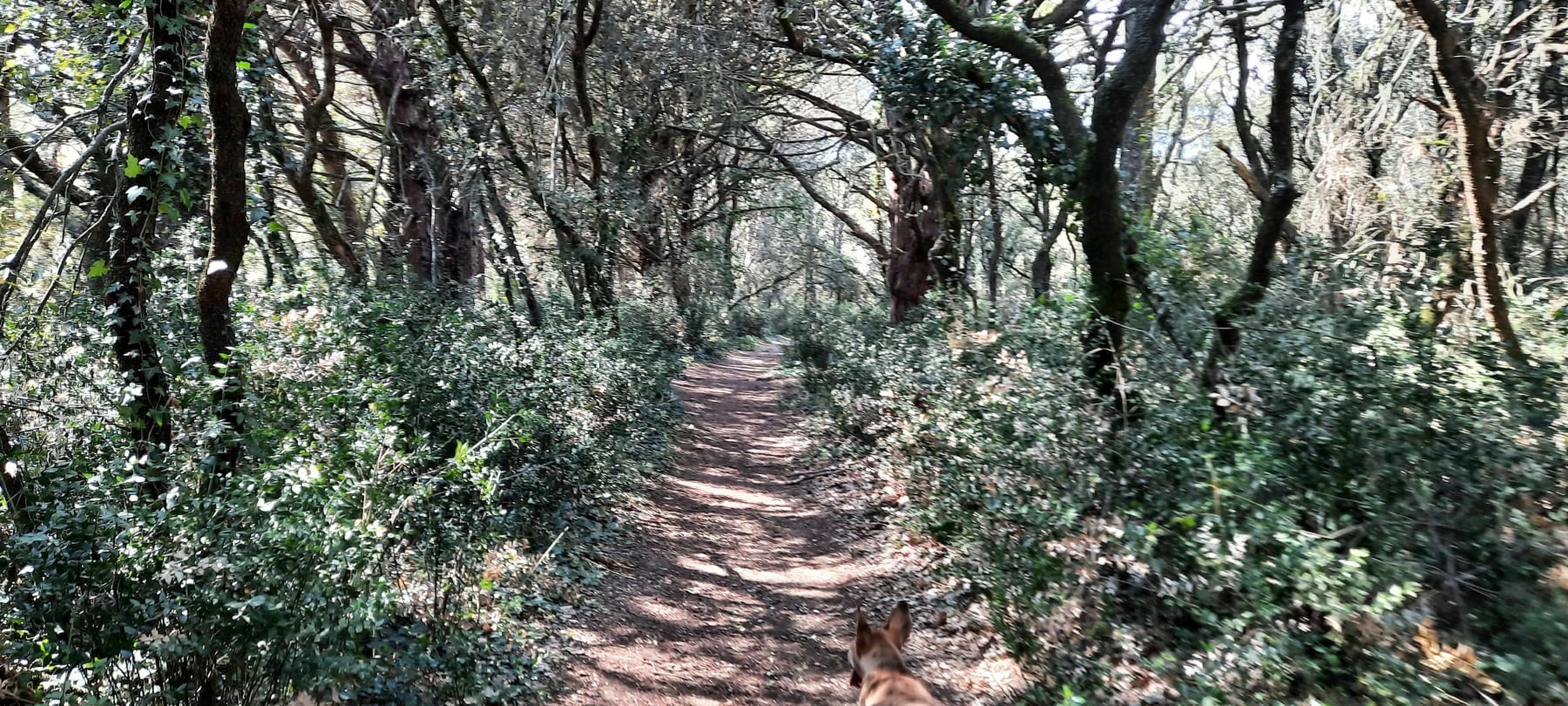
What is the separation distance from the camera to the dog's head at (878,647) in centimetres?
350

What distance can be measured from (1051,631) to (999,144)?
608 cm

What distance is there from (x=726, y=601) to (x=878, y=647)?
3513 millimetres

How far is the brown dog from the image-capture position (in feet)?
10.4

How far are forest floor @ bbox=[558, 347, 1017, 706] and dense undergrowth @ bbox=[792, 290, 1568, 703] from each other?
2.28 ft

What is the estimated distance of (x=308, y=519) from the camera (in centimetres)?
342

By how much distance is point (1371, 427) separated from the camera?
3844 millimetres

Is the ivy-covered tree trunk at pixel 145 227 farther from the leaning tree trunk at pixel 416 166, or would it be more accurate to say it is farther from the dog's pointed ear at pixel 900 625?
the leaning tree trunk at pixel 416 166

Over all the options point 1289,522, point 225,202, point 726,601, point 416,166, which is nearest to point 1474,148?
point 1289,522

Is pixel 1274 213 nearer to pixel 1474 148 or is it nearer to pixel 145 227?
pixel 1474 148

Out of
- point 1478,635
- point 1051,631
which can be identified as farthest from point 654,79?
point 1478,635

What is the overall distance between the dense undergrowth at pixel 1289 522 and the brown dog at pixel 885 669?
860mm

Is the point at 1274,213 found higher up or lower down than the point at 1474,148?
lower down

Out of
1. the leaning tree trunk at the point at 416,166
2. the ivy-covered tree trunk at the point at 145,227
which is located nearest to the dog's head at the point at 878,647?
the ivy-covered tree trunk at the point at 145,227

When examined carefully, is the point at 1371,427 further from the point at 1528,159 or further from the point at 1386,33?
the point at 1528,159
